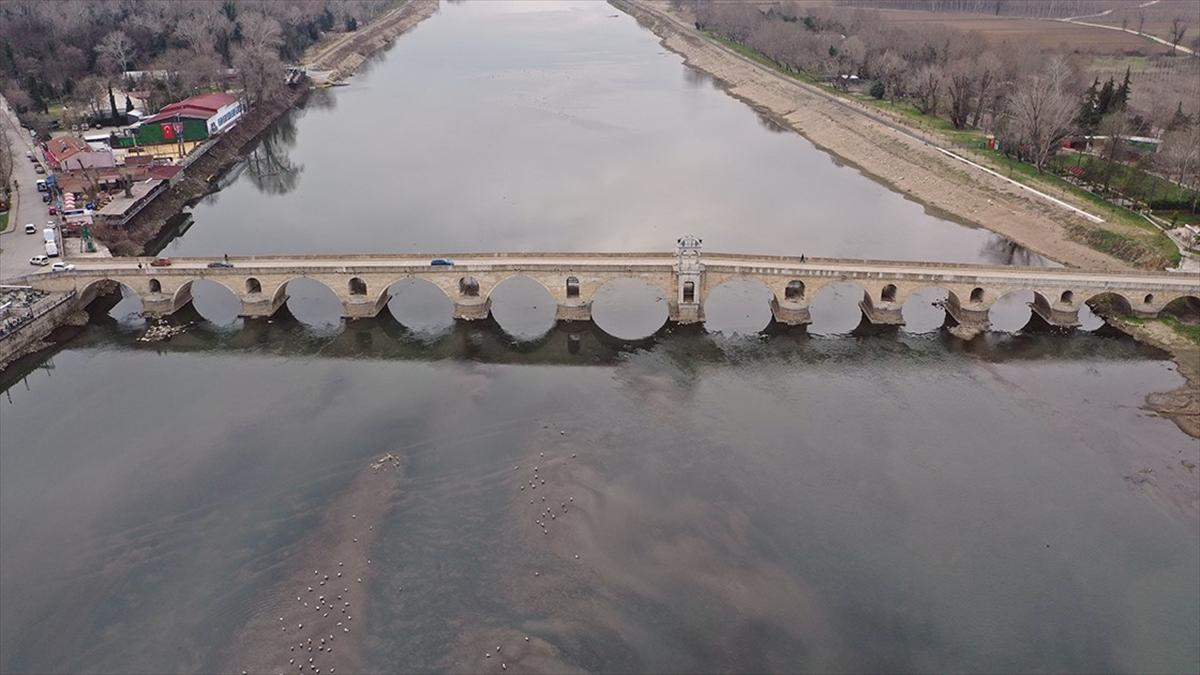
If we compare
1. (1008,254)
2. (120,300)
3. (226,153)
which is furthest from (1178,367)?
(226,153)

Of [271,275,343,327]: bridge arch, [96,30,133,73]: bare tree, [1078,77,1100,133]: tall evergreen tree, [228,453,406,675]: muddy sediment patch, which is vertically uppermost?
[96,30,133,73]: bare tree

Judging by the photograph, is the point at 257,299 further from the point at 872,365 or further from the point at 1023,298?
the point at 1023,298

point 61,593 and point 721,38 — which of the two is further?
point 721,38

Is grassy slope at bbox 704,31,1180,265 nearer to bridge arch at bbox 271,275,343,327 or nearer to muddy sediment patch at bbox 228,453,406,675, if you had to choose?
muddy sediment patch at bbox 228,453,406,675

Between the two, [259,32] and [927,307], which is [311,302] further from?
[259,32]

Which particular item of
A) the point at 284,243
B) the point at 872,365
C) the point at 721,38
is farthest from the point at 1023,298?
the point at 721,38

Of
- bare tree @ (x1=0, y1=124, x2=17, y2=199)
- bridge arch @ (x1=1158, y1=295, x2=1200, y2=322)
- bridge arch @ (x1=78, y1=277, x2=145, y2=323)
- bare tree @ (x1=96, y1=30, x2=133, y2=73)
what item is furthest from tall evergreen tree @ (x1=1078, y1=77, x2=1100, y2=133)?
bare tree @ (x1=96, y1=30, x2=133, y2=73)
